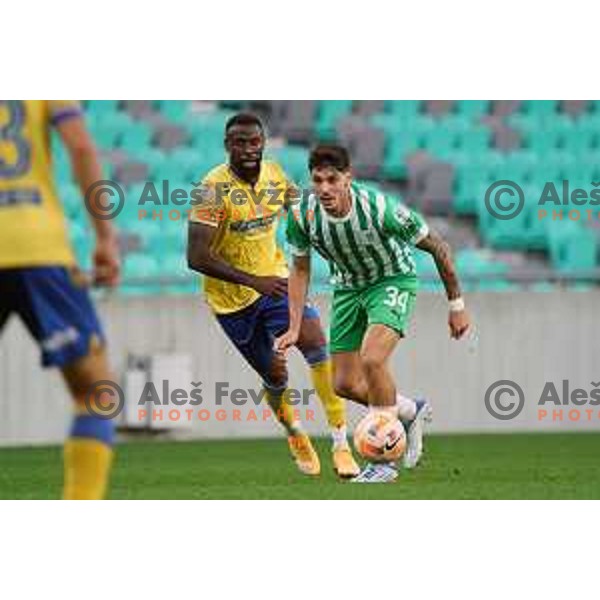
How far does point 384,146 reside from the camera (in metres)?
13.5

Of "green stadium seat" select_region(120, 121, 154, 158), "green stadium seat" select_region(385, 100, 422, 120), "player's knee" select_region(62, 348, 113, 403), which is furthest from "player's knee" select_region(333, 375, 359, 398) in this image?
"green stadium seat" select_region(385, 100, 422, 120)

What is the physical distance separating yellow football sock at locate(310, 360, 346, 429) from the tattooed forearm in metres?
0.91

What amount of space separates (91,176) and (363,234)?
2.34 m

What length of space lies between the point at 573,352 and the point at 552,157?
151 cm

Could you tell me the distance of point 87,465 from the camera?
21.1 ft

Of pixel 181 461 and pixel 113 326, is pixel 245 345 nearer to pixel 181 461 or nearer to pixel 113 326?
pixel 181 461

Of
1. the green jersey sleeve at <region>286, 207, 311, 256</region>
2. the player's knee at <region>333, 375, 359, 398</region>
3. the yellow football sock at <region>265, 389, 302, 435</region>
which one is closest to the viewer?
the green jersey sleeve at <region>286, 207, 311, 256</region>

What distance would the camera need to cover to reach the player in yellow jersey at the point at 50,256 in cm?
623

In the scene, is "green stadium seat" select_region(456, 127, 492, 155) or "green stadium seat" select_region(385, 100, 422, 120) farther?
"green stadium seat" select_region(385, 100, 422, 120)

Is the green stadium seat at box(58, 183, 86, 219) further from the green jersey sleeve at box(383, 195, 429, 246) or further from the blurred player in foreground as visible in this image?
the green jersey sleeve at box(383, 195, 429, 246)

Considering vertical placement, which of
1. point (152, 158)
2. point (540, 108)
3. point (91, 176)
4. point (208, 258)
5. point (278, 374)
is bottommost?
point (278, 374)

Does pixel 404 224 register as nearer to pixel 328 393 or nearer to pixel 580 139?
pixel 328 393

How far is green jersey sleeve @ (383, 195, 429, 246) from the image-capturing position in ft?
27.3

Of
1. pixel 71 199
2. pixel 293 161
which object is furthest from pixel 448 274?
pixel 293 161
